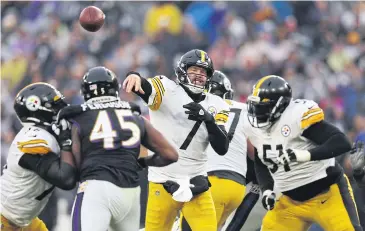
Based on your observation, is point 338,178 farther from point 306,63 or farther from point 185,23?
point 185,23

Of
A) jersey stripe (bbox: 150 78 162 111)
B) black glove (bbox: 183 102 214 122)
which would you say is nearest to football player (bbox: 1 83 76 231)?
jersey stripe (bbox: 150 78 162 111)

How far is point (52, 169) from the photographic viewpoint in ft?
20.4

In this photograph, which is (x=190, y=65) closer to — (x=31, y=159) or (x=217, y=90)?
(x=217, y=90)

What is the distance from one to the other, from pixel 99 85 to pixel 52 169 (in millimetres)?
689

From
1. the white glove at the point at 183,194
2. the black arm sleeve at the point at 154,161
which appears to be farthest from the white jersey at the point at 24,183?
the white glove at the point at 183,194

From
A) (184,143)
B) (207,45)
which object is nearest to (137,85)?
(184,143)

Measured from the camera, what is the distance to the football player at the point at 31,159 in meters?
6.34

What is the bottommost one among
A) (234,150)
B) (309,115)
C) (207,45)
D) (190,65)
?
(207,45)

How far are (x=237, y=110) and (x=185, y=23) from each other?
21.3 ft

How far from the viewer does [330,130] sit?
6766 mm

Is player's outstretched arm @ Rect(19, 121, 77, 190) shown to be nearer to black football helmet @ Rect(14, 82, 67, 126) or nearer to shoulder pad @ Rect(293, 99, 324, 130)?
black football helmet @ Rect(14, 82, 67, 126)

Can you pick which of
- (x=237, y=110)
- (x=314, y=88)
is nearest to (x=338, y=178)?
(x=237, y=110)

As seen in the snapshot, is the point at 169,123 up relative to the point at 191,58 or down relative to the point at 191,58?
down

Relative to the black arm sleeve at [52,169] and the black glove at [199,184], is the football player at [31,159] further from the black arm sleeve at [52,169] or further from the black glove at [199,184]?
the black glove at [199,184]
